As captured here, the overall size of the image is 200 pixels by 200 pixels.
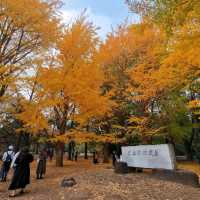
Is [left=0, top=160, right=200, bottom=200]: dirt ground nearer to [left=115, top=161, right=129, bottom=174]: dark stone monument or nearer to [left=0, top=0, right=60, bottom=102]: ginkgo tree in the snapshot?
[left=115, top=161, right=129, bottom=174]: dark stone monument

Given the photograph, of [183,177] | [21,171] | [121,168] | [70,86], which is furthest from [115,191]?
[70,86]

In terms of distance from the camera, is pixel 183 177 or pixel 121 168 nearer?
pixel 183 177

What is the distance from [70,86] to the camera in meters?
13.9

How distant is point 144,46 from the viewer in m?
18.0

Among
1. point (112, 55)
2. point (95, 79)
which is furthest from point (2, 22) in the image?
point (112, 55)

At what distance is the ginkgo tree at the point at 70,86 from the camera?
13.5 meters

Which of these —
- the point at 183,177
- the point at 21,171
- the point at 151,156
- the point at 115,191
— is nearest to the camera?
the point at 115,191

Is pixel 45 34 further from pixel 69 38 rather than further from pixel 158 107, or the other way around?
pixel 158 107

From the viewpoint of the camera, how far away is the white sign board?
33.7 feet

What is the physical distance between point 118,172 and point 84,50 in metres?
6.65

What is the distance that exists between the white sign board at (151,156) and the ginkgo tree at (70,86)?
3.20 m

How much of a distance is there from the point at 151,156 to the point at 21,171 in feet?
16.7

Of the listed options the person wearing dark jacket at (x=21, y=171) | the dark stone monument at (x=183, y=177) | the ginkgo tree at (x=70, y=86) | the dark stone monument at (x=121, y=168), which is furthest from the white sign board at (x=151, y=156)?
the person wearing dark jacket at (x=21, y=171)

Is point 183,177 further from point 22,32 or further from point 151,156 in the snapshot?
point 22,32
